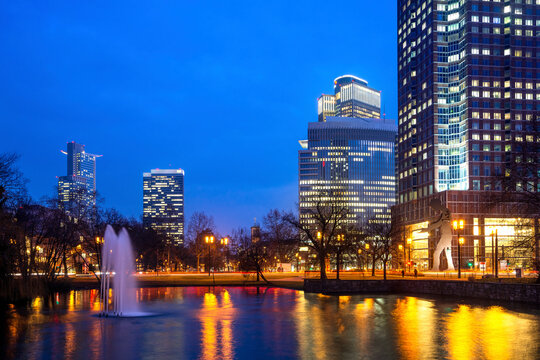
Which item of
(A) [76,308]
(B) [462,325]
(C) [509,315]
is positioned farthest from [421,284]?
(A) [76,308]

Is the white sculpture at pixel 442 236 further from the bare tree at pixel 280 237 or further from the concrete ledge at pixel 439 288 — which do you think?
the concrete ledge at pixel 439 288

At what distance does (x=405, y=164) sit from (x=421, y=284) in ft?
395

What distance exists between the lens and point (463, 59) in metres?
143

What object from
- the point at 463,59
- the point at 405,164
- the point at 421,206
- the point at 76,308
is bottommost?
the point at 76,308

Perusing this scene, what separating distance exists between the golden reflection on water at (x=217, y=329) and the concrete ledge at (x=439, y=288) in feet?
41.7

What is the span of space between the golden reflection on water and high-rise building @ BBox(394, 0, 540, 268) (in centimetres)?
10540

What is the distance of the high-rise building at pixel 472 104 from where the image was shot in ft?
447

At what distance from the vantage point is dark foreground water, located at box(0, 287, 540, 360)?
1866cm

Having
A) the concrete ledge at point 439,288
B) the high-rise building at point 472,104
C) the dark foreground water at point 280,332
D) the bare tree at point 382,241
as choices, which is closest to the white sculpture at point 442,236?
the bare tree at point 382,241

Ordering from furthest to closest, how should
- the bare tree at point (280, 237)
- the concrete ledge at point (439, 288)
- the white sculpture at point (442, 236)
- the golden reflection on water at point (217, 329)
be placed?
the white sculpture at point (442, 236) < the bare tree at point (280, 237) < the concrete ledge at point (439, 288) < the golden reflection on water at point (217, 329)

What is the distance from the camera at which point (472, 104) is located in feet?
457

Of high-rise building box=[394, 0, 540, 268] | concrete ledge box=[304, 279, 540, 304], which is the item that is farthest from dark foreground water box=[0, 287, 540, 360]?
high-rise building box=[394, 0, 540, 268]

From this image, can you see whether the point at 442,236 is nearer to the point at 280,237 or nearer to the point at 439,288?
the point at 280,237

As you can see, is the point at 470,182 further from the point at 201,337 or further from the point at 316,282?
the point at 201,337
